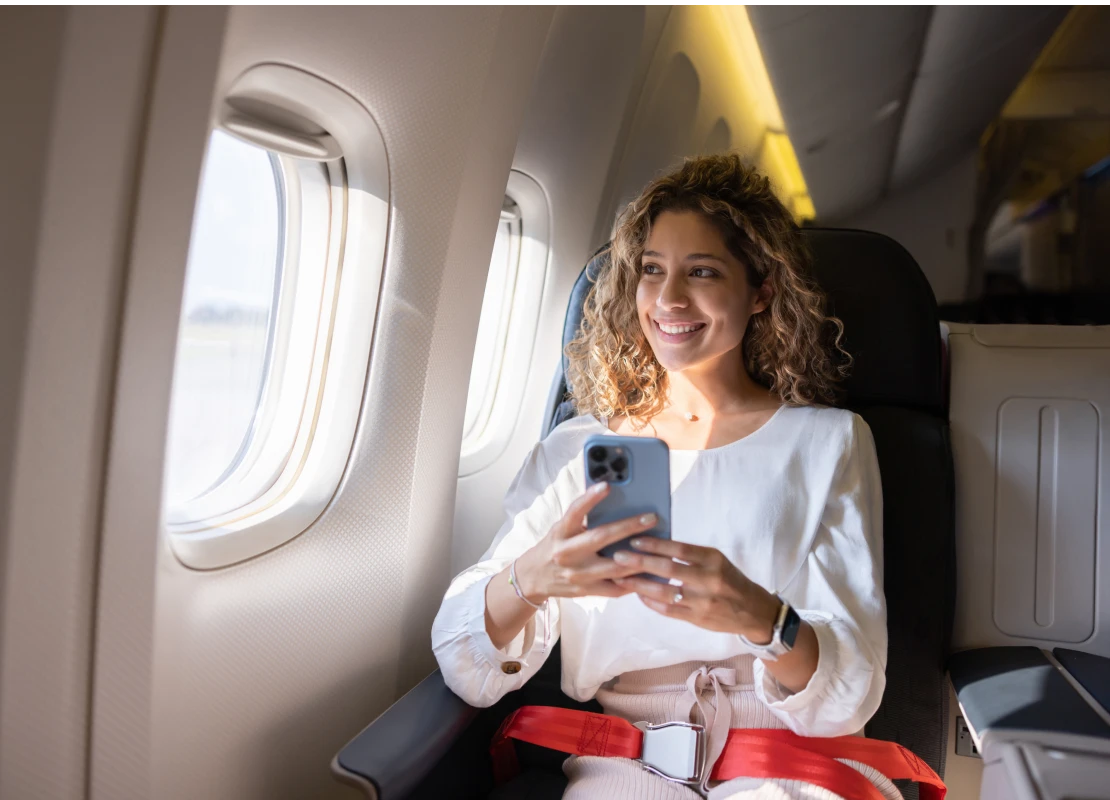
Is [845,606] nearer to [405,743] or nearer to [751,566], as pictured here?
[751,566]

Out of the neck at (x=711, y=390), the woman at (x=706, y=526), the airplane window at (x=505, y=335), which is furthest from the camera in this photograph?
the airplane window at (x=505, y=335)

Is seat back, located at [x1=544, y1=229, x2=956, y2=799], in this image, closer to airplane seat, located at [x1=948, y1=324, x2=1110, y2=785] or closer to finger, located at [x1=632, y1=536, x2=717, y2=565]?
airplane seat, located at [x1=948, y1=324, x2=1110, y2=785]

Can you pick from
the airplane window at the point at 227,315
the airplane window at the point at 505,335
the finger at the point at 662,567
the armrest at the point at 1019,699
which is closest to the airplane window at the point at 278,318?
the airplane window at the point at 227,315

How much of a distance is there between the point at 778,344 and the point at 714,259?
0.25 meters

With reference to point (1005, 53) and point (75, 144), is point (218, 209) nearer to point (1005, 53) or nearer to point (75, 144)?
point (75, 144)

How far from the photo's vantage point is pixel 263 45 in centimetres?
133

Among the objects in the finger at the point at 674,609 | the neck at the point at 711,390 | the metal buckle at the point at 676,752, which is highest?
the neck at the point at 711,390

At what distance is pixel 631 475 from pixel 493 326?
65.9 inches

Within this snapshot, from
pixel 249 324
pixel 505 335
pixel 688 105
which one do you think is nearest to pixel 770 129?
pixel 688 105

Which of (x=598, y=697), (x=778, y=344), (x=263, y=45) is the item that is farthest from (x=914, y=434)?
(x=263, y=45)

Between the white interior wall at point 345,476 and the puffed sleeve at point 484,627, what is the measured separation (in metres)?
0.29

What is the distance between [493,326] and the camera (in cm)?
283

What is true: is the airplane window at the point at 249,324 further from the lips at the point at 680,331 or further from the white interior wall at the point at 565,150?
the lips at the point at 680,331

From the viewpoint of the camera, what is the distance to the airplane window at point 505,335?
272cm
